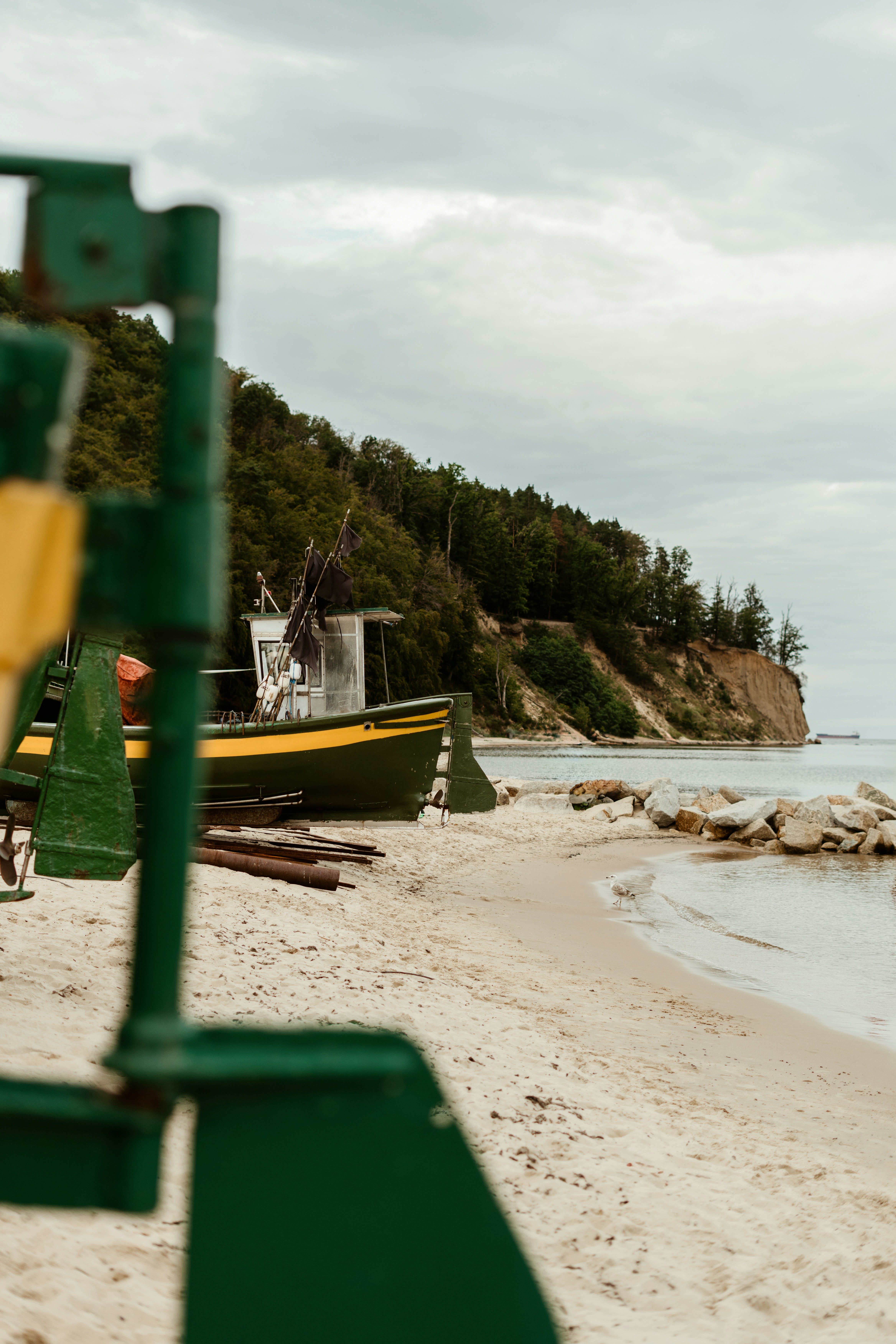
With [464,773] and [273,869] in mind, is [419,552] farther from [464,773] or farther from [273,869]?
[273,869]

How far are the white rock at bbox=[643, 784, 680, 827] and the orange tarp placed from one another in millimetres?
15688

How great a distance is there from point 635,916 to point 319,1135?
37.1 feet

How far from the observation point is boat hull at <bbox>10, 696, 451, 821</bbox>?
12.1 meters

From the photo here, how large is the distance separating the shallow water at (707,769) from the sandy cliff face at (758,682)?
22.0 metres

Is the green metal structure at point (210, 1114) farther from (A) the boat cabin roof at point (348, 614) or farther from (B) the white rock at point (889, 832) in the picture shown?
(B) the white rock at point (889, 832)

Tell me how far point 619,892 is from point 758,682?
11421 centimetres

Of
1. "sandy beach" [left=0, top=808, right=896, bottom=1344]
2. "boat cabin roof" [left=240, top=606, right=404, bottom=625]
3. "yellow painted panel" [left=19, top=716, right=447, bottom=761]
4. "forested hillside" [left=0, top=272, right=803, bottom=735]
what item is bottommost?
"sandy beach" [left=0, top=808, right=896, bottom=1344]

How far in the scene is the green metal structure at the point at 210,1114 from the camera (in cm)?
86

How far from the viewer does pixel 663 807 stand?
2430 centimetres

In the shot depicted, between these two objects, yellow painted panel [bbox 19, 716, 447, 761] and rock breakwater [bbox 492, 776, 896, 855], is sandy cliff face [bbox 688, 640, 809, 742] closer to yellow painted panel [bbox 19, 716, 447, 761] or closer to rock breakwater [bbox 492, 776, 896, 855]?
rock breakwater [bbox 492, 776, 896, 855]

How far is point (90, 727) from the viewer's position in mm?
4914

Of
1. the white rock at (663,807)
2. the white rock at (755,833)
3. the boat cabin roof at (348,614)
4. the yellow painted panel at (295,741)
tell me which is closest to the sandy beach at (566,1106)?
the yellow painted panel at (295,741)

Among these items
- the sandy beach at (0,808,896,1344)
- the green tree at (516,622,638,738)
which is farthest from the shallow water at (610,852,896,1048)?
the green tree at (516,622,638,738)

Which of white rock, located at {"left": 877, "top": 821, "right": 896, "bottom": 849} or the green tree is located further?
the green tree
